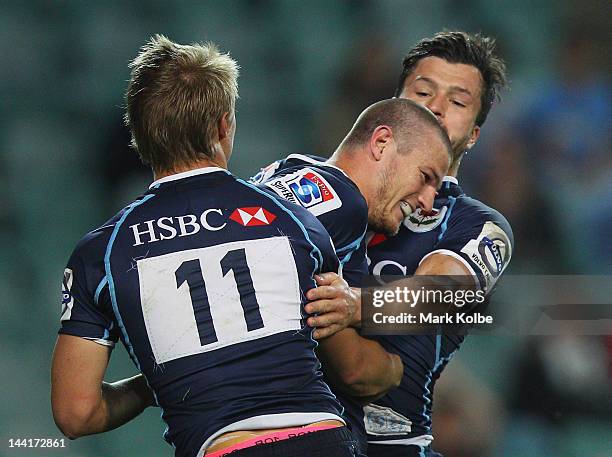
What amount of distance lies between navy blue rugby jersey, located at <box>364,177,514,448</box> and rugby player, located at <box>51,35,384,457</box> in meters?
0.71

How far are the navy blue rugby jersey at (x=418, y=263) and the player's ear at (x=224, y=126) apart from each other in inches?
27.7

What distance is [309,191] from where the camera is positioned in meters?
1.99

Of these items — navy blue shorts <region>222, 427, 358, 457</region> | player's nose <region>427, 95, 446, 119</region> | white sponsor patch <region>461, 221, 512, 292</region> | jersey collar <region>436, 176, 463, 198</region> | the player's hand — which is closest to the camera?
navy blue shorts <region>222, 427, 358, 457</region>

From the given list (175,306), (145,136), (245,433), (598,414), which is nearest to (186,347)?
(175,306)

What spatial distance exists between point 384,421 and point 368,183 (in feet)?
2.30

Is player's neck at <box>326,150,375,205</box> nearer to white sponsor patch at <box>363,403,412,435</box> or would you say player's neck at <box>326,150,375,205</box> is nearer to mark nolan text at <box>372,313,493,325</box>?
mark nolan text at <box>372,313,493,325</box>

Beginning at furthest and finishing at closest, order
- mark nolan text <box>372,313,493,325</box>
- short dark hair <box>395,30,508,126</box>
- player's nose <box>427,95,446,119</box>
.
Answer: short dark hair <box>395,30,508,126</box> → player's nose <box>427,95,446,119</box> → mark nolan text <box>372,313,493,325</box>

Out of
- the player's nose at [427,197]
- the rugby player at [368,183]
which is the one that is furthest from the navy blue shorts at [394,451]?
the player's nose at [427,197]

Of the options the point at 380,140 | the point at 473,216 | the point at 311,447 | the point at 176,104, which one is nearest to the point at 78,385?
the point at 311,447

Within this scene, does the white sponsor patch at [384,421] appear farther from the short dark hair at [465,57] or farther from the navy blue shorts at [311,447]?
the short dark hair at [465,57]

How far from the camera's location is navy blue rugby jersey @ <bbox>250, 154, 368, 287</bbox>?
6.47 feet

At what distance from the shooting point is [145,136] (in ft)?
5.92

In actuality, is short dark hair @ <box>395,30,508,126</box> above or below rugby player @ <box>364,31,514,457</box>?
above

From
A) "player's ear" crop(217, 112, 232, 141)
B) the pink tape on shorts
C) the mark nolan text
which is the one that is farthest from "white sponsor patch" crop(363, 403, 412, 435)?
"player's ear" crop(217, 112, 232, 141)
